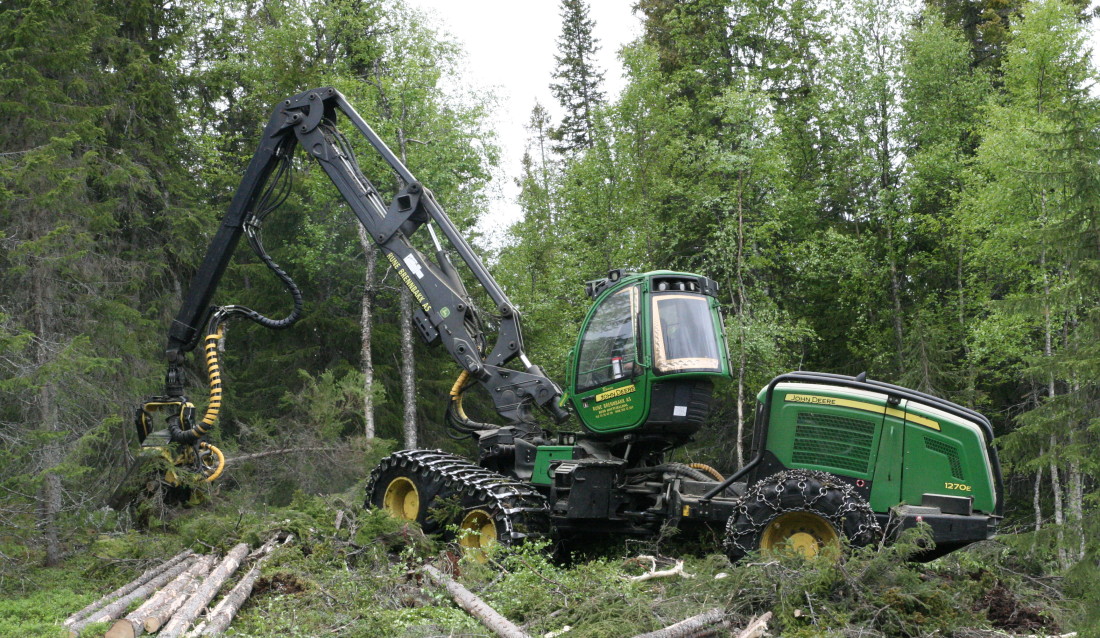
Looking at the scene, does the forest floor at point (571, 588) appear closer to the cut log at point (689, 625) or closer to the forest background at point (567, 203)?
the cut log at point (689, 625)

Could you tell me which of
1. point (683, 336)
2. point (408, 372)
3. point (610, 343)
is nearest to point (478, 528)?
point (610, 343)

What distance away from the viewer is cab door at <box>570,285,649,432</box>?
937cm

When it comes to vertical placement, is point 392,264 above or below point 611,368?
above

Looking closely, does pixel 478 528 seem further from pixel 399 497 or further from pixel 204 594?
pixel 204 594

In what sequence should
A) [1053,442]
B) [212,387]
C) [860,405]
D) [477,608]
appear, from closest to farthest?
[477,608] → [860,405] → [212,387] → [1053,442]

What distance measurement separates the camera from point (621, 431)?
31.6 ft

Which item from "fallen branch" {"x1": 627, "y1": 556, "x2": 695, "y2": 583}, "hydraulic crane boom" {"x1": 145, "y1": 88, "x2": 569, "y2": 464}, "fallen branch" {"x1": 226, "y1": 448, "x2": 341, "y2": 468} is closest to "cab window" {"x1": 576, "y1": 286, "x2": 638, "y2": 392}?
"hydraulic crane boom" {"x1": 145, "y1": 88, "x2": 569, "y2": 464}

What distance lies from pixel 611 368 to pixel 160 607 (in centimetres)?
450

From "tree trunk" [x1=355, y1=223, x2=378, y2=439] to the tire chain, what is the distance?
787 centimetres

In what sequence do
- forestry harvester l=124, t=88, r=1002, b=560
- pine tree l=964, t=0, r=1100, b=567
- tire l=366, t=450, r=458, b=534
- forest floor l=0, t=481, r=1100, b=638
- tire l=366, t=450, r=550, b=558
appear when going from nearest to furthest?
forest floor l=0, t=481, r=1100, b=638
forestry harvester l=124, t=88, r=1002, b=560
tire l=366, t=450, r=550, b=558
tire l=366, t=450, r=458, b=534
pine tree l=964, t=0, r=1100, b=567

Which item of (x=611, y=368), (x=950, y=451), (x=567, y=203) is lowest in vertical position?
(x=950, y=451)

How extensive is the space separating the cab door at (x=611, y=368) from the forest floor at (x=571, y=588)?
1.32 metres

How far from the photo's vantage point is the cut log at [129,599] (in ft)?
24.1

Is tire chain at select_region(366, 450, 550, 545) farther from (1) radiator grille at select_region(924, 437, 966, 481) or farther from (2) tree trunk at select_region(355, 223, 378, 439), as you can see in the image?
(2) tree trunk at select_region(355, 223, 378, 439)
